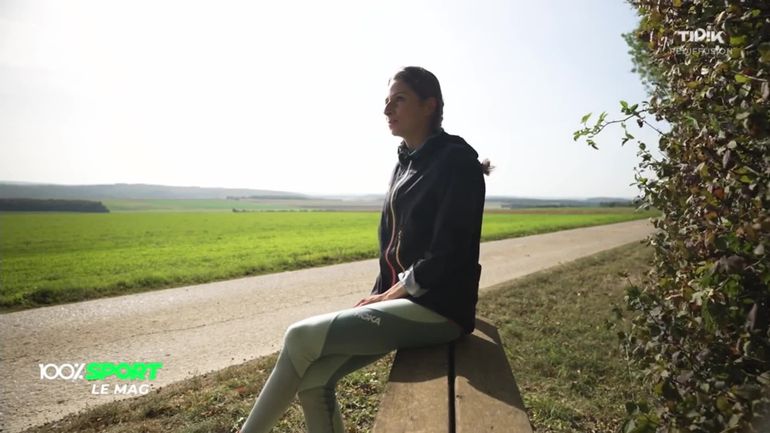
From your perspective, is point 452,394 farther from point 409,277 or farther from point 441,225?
point 441,225

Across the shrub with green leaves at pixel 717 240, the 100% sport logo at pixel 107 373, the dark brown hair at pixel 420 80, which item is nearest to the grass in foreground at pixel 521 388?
the 100% sport logo at pixel 107 373

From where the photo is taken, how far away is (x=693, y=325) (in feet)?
5.81

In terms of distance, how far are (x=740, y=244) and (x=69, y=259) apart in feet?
61.1

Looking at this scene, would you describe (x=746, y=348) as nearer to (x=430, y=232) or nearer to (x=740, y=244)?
(x=740, y=244)

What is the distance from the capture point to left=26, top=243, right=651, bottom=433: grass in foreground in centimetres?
362

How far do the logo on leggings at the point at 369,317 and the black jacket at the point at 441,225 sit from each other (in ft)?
0.77

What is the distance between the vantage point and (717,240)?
4.18 ft

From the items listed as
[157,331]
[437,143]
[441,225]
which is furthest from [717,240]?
[157,331]

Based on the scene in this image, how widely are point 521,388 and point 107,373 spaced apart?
4.37m

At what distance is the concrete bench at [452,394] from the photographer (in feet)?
5.54

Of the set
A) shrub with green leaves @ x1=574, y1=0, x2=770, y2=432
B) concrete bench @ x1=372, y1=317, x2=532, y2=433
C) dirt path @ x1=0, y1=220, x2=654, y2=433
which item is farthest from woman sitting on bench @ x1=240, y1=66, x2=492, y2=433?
dirt path @ x1=0, y1=220, x2=654, y2=433

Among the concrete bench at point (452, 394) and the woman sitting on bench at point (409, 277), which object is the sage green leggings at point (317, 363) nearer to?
the woman sitting on bench at point (409, 277)

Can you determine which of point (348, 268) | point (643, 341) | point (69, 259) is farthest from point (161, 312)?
point (69, 259)

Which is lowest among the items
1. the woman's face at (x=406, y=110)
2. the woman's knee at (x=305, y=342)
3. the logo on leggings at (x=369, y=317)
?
the woman's knee at (x=305, y=342)
